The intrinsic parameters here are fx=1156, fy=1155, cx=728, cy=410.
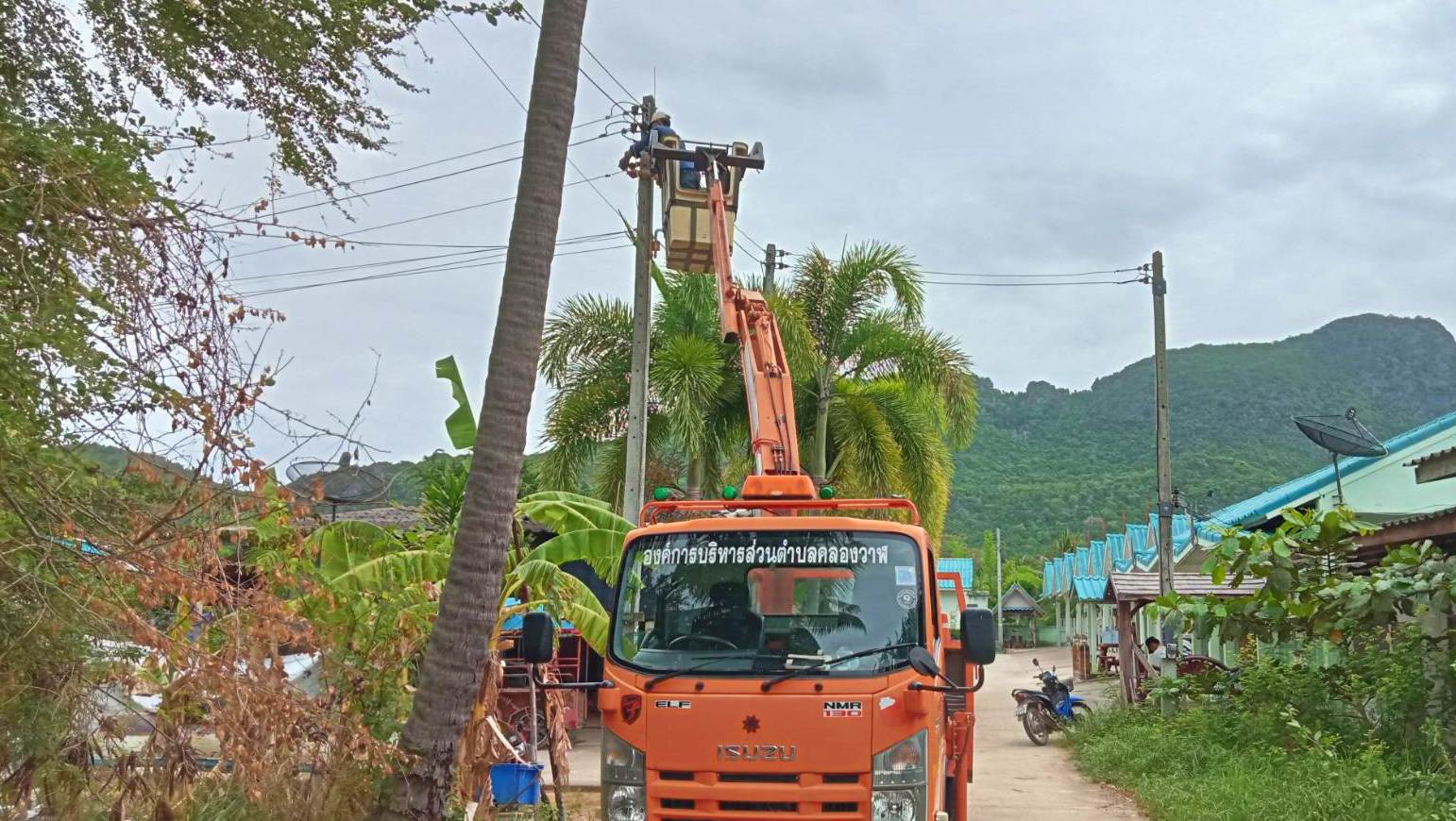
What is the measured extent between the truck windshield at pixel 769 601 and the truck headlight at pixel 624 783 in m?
0.46

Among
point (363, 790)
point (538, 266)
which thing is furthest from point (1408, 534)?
point (363, 790)

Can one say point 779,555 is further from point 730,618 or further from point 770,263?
point 770,263

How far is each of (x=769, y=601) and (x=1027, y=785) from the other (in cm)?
831

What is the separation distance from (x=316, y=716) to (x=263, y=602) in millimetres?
919

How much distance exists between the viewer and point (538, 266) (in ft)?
23.4

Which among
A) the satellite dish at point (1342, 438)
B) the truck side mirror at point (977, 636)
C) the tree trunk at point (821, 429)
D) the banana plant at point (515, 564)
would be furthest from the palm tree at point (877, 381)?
the truck side mirror at point (977, 636)

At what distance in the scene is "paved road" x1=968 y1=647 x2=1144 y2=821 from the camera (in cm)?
1145

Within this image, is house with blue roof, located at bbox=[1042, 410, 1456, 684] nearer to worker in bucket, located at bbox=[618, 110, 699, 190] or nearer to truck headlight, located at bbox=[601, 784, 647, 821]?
worker in bucket, located at bbox=[618, 110, 699, 190]

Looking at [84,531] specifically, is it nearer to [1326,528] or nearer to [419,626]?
[419,626]

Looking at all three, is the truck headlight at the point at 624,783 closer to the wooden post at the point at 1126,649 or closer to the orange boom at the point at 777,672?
the orange boom at the point at 777,672

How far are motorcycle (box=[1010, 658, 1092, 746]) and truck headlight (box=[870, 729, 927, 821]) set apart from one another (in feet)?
41.4

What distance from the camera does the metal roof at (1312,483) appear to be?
22188mm

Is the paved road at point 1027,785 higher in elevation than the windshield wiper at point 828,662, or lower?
lower

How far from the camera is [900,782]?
6031 mm
